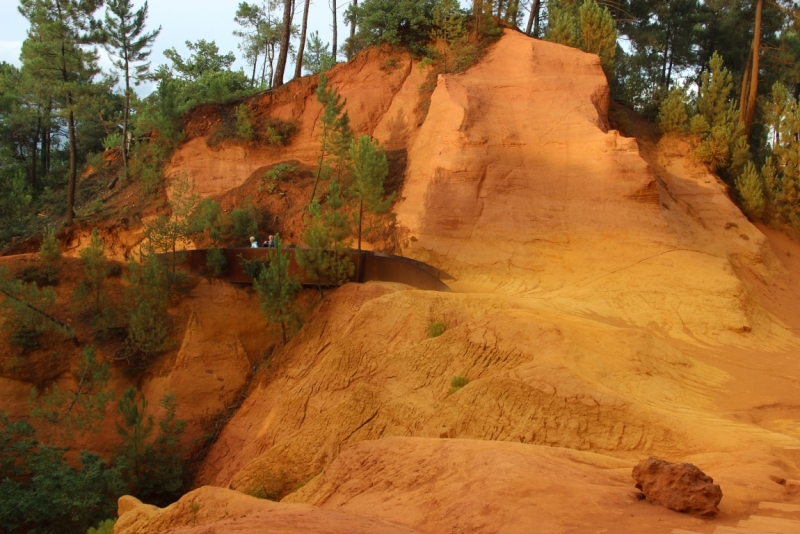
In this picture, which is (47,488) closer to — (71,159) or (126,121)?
(71,159)

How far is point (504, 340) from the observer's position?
35.3 ft

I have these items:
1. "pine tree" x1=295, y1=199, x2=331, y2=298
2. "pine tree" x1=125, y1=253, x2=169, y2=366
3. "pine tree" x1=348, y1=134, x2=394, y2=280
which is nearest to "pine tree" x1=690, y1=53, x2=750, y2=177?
"pine tree" x1=348, y1=134, x2=394, y2=280

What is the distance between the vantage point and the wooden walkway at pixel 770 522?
455 cm

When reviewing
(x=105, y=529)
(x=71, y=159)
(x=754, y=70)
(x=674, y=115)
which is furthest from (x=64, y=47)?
Result: (x=754, y=70)

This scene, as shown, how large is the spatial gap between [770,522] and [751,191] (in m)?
19.5

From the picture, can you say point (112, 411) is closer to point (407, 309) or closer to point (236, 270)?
point (236, 270)

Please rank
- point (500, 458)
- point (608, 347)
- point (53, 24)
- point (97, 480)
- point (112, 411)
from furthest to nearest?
point (53, 24) < point (112, 411) < point (97, 480) < point (608, 347) < point (500, 458)

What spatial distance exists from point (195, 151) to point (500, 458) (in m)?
21.5

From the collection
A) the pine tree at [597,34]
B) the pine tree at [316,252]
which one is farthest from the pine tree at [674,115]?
the pine tree at [316,252]

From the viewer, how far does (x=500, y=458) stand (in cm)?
634

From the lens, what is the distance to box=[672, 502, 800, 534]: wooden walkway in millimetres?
4547

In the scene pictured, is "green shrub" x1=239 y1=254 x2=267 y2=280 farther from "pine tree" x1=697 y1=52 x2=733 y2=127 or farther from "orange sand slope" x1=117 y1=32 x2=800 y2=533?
"pine tree" x1=697 y1=52 x2=733 y2=127

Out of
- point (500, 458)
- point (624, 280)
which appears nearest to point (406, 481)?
point (500, 458)

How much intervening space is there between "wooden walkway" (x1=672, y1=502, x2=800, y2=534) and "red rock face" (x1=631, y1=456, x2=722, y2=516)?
0.28 metres
